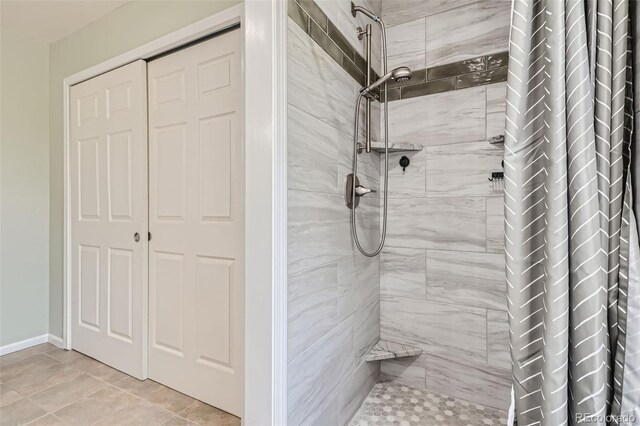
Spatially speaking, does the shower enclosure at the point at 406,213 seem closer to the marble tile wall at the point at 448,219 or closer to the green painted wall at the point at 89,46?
the marble tile wall at the point at 448,219

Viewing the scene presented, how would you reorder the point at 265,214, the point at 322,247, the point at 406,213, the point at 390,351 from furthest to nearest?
the point at 406,213 < the point at 390,351 < the point at 322,247 < the point at 265,214

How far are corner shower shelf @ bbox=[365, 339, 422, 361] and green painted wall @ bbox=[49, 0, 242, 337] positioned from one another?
2119 millimetres

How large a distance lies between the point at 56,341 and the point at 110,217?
1272mm

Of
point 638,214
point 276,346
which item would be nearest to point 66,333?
point 276,346

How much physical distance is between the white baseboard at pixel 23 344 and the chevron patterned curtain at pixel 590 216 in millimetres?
3420

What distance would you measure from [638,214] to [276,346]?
1.13 meters

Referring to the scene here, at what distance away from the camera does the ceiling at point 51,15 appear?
6.89 feet

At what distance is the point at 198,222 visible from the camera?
1.78 metres

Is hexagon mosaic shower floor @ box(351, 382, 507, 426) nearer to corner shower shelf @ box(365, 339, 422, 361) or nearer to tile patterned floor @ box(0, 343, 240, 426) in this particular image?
corner shower shelf @ box(365, 339, 422, 361)

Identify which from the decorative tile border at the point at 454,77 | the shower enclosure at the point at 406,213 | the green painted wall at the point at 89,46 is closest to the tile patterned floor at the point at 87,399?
the green painted wall at the point at 89,46

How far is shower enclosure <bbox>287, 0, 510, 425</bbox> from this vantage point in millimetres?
1364

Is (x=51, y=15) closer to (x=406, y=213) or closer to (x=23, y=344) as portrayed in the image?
(x=23, y=344)

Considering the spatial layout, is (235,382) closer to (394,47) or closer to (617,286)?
(617,286)

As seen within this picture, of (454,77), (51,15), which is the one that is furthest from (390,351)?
(51,15)
